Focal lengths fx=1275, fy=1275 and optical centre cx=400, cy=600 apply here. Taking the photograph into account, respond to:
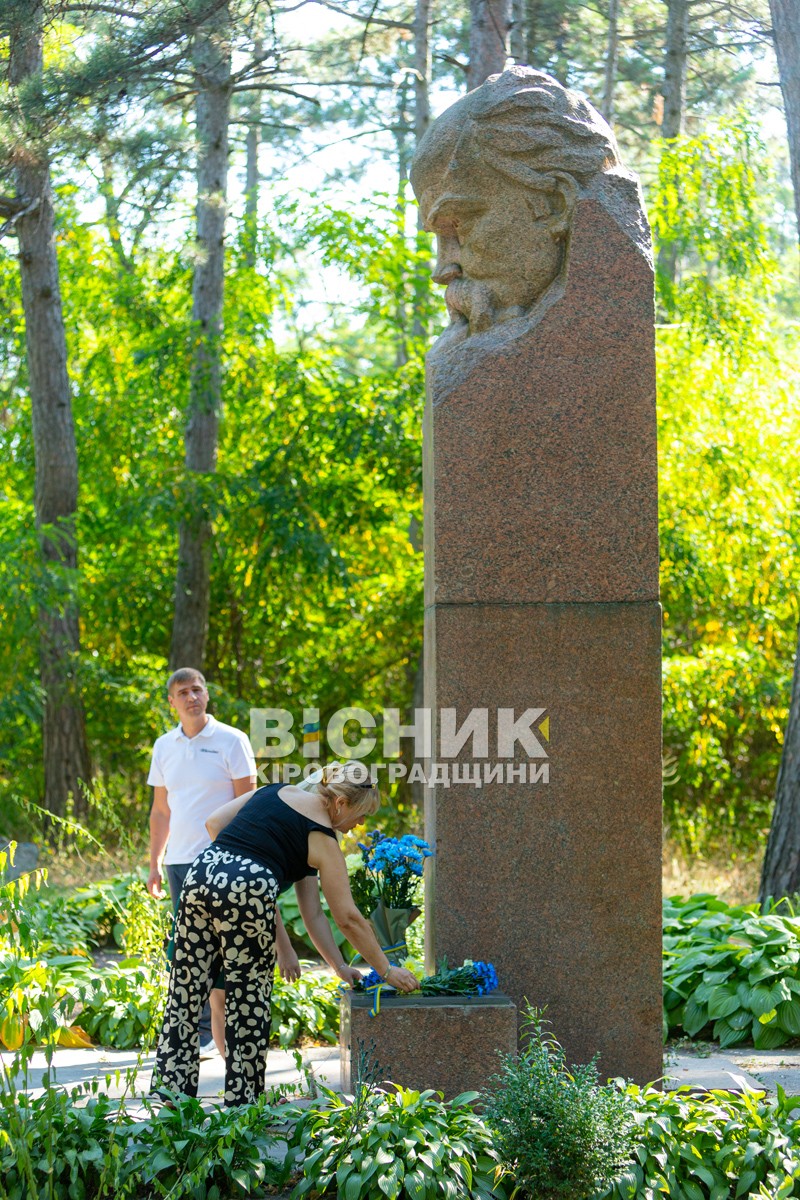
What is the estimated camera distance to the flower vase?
4375 millimetres

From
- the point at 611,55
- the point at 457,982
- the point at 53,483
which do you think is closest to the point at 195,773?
the point at 457,982

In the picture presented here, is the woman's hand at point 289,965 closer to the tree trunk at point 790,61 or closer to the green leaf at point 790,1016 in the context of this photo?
the green leaf at point 790,1016

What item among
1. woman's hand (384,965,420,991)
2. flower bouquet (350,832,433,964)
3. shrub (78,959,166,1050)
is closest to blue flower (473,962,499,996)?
woman's hand (384,965,420,991)

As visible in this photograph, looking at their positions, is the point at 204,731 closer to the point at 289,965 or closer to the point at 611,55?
the point at 289,965

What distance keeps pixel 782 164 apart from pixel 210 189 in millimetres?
11961

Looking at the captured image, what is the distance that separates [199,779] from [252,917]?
1.42 m

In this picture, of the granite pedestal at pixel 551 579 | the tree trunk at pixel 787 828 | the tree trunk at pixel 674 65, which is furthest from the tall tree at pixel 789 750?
the tree trunk at pixel 674 65

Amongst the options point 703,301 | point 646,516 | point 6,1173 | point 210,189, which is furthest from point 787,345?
point 6,1173

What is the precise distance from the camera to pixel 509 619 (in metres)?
4.45

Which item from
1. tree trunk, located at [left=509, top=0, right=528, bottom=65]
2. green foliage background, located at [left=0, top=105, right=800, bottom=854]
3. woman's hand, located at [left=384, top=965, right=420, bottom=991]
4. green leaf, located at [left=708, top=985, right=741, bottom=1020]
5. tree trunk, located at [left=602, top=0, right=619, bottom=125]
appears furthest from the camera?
tree trunk, located at [left=602, top=0, right=619, bottom=125]

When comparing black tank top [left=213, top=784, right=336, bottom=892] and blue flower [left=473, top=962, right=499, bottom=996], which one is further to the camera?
blue flower [left=473, top=962, right=499, bottom=996]

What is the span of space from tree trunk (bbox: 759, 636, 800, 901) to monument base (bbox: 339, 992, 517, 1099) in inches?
136

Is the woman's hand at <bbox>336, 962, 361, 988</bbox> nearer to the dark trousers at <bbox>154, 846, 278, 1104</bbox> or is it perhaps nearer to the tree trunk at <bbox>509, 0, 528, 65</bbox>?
the dark trousers at <bbox>154, 846, 278, 1104</bbox>

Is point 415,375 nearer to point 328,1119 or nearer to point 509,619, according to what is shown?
point 509,619
